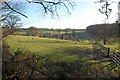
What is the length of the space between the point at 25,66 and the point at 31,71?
1.32 ft

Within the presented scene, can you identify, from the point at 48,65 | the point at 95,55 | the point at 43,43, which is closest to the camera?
the point at 48,65

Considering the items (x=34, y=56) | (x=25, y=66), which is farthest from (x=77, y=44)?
(x=25, y=66)

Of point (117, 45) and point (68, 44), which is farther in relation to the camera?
point (68, 44)

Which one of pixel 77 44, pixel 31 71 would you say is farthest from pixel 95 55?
pixel 31 71

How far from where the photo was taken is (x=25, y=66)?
13.5 meters

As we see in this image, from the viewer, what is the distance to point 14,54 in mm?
13742

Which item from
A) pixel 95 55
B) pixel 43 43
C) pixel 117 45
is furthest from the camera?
pixel 43 43

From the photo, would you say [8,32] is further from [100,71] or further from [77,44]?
[77,44]

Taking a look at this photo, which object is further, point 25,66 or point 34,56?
point 34,56

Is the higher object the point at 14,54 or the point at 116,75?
the point at 14,54

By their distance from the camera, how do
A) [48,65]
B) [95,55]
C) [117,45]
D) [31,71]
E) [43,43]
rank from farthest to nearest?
[43,43] → [95,55] → [117,45] → [48,65] → [31,71]

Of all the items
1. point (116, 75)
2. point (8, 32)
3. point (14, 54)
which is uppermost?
point (8, 32)

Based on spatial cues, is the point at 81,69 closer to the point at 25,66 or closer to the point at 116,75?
the point at 116,75

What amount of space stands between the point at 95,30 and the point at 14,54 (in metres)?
7.08
